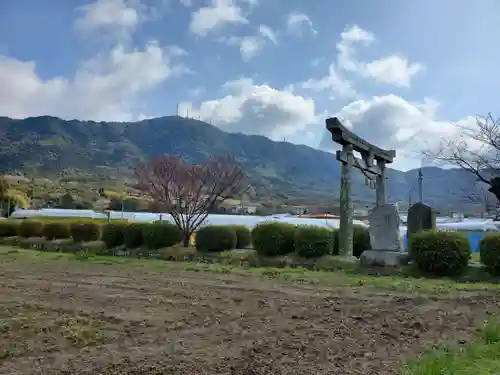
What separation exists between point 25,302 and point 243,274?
4.70 m

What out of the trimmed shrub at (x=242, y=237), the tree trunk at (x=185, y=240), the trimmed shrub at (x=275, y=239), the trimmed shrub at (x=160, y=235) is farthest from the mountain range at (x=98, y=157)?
the trimmed shrub at (x=275, y=239)

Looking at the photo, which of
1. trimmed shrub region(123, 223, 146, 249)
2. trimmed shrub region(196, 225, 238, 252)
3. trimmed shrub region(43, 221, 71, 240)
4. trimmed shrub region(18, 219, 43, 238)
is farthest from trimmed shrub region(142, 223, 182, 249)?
trimmed shrub region(18, 219, 43, 238)

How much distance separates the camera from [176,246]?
16.2 metres

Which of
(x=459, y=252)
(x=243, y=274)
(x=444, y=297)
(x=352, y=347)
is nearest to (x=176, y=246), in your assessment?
(x=243, y=274)

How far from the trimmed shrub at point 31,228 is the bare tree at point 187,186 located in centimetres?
574

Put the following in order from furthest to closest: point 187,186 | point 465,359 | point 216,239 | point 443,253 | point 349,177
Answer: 1. point 187,186
2. point 216,239
3. point 349,177
4. point 443,253
5. point 465,359

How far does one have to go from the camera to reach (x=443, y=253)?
401 inches

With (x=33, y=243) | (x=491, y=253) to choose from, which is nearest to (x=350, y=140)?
(x=491, y=253)

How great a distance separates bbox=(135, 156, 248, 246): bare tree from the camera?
17.3 meters

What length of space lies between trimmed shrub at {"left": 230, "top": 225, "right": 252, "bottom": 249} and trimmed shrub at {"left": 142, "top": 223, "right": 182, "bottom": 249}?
2.23 metres

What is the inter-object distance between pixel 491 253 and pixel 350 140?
461cm

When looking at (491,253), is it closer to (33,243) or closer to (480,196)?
(480,196)

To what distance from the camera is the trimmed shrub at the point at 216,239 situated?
14977 millimetres

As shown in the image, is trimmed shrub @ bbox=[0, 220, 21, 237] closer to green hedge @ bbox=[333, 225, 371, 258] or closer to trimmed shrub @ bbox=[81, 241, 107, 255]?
trimmed shrub @ bbox=[81, 241, 107, 255]
